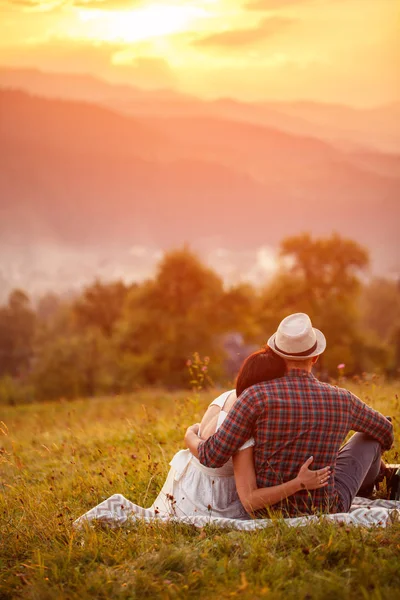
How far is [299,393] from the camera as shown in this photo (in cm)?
425

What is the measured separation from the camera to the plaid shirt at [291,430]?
422 cm

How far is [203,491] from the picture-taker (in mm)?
4750

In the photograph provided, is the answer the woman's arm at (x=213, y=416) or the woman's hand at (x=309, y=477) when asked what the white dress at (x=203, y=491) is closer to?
the woman's arm at (x=213, y=416)

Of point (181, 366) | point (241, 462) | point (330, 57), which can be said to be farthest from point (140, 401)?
point (330, 57)

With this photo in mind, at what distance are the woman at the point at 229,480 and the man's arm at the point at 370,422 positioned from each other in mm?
446

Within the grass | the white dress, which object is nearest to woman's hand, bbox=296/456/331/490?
the grass


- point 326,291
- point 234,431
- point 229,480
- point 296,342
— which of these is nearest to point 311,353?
point 296,342

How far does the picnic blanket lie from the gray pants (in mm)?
160

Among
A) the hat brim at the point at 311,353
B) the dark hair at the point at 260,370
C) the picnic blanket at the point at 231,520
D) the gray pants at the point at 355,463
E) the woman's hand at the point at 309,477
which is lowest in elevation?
the picnic blanket at the point at 231,520

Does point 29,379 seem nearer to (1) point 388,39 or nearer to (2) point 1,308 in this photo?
(2) point 1,308

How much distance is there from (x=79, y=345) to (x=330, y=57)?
124 metres

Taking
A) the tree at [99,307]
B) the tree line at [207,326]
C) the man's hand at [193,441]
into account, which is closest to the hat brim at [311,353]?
the man's hand at [193,441]

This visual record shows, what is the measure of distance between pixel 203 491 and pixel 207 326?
90.6 ft

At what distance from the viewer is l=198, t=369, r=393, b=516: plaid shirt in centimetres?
422
